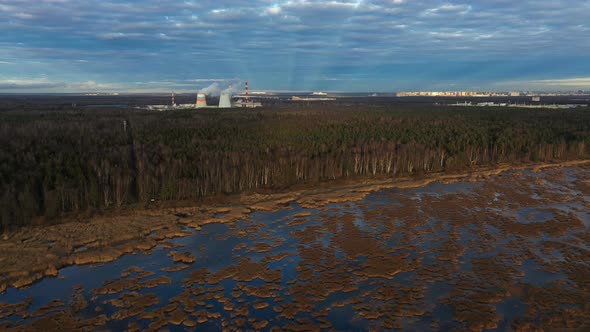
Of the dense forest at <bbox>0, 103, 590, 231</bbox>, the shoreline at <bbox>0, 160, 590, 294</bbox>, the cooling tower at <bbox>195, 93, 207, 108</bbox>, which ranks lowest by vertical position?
the shoreline at <bbox>0, 160, 590, 294</bbox>

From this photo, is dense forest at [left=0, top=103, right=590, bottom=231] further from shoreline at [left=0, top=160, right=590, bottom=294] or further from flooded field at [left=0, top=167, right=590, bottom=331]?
flooded field at [left=0, top=167, right=590, bottom=331]

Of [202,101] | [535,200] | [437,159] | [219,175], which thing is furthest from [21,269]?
[202,101]

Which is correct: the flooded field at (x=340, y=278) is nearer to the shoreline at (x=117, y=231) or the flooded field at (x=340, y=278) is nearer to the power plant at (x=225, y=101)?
the shoreline at (x=117, y=231)

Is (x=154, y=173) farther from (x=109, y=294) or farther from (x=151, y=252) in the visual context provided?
(x=109, y=294)

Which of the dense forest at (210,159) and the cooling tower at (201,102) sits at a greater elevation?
the cooling tower at (201,102)

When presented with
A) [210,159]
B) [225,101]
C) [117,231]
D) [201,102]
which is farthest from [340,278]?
[201,102]

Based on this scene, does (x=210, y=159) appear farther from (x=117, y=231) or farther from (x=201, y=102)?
(x=201, y=102)

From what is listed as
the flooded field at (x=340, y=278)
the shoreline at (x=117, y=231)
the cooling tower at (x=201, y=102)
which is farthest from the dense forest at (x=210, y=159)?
the cooling tower at (x=201, y=102)

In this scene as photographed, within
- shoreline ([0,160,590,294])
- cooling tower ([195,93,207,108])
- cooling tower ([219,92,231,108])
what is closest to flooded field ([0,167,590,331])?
shoreline ([0,160,590,294])
